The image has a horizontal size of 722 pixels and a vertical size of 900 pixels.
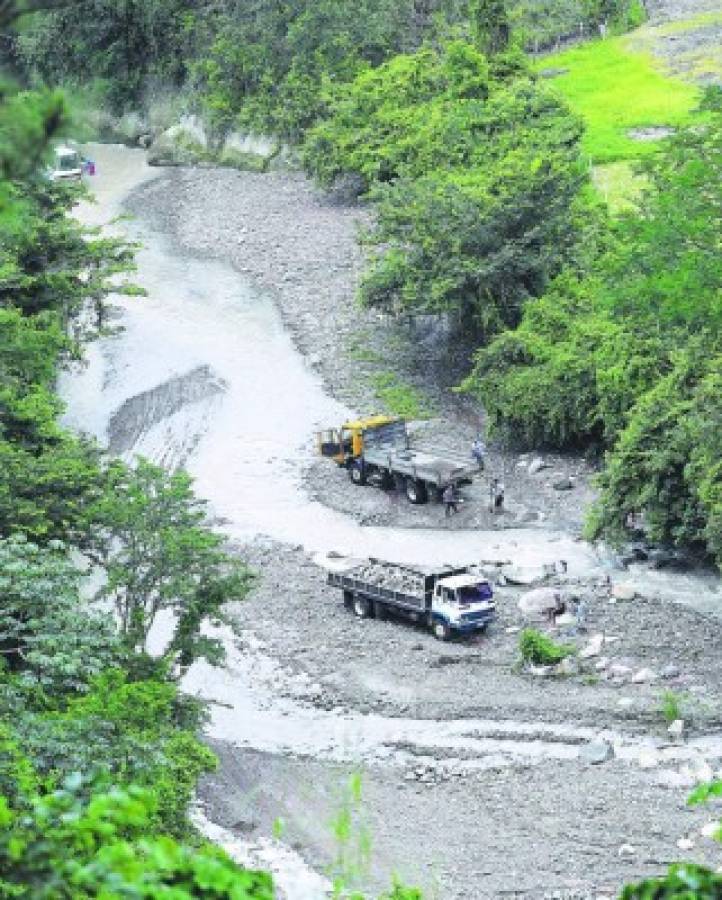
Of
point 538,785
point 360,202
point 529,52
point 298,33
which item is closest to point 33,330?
point 538,785

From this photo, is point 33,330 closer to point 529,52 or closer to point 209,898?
point 209,898

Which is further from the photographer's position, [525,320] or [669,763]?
[525,320]

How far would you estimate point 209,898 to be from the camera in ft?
28.0

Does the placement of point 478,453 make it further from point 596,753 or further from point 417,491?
point 596,753

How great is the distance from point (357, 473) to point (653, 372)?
8254 millimetres

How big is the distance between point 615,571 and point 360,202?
117 feet

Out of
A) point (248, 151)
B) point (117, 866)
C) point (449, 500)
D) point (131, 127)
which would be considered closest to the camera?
point (117, 866)

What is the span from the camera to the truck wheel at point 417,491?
43.5 meters

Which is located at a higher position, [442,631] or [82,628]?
[82,628]

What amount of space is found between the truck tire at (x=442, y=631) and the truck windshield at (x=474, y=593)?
25.6 inches

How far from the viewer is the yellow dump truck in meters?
43.2

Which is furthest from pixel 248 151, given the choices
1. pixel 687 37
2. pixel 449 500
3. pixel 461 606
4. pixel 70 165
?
pixel 461 606

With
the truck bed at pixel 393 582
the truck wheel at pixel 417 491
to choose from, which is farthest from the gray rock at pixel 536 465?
the truck bed at pixel 393 582

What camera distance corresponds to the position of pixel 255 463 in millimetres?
47281
